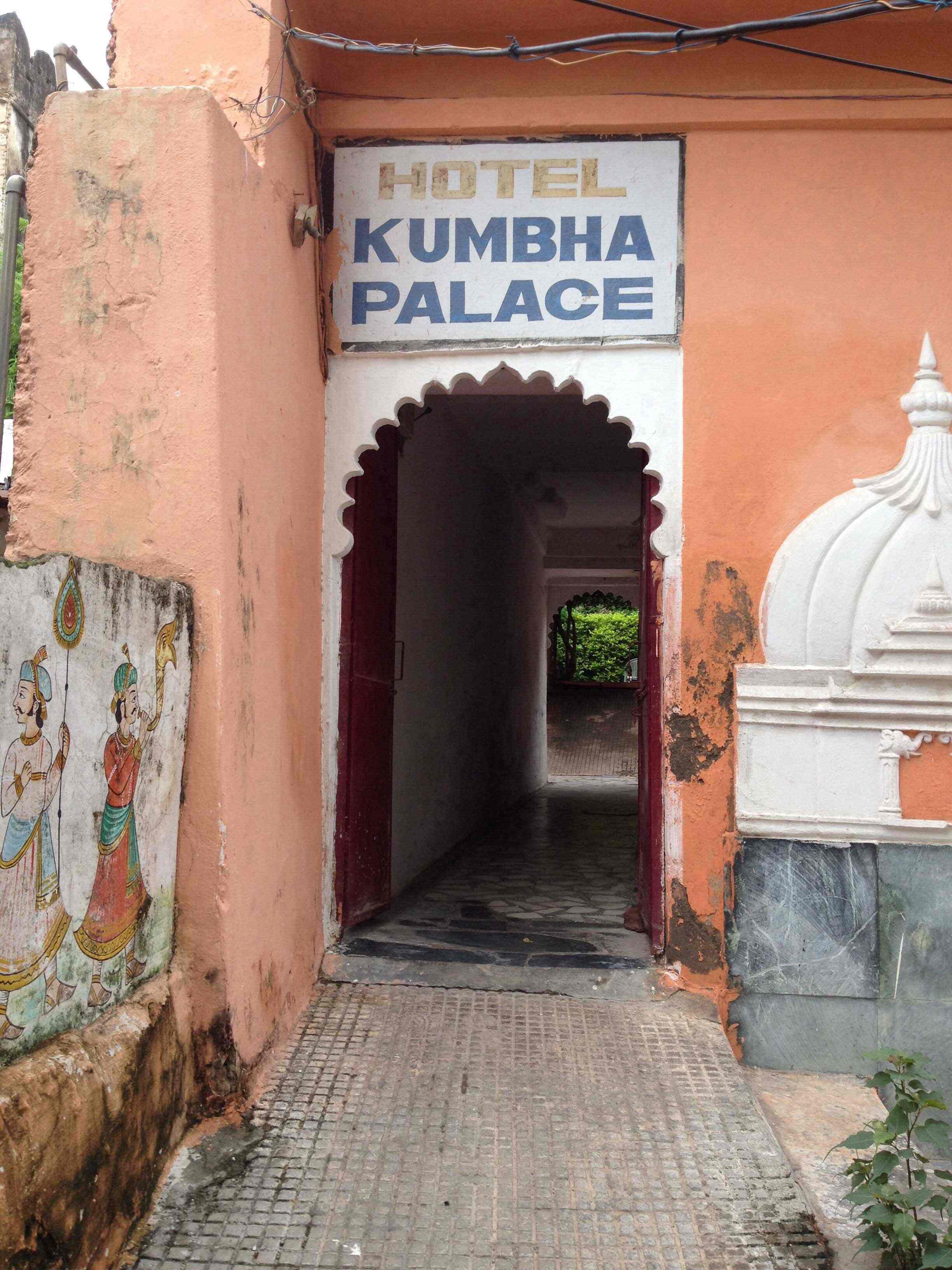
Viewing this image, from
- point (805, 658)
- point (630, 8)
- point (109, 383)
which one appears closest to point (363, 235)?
point (630, 8)

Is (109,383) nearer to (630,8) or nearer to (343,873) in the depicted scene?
(343,873)

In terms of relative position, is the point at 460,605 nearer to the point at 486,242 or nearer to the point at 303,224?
the point at 486,242

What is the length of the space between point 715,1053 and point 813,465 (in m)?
2.27

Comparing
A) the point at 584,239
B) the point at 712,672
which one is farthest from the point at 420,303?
the point at 712,672

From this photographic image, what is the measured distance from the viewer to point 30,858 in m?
2.41

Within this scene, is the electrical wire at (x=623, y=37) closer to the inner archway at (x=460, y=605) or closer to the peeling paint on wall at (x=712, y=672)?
the inner archway at (x=460, y=605)

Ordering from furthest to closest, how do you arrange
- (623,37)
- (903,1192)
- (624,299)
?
(624,299)
(623,37)
(903,1192)

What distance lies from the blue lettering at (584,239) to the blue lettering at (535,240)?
41 millimetres

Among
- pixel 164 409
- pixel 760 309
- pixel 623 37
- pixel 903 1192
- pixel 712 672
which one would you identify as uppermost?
pixel 623 37

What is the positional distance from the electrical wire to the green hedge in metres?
16.5

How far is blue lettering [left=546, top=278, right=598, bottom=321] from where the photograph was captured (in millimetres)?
4406

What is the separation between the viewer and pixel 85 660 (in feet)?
8.75

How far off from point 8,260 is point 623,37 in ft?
8.84

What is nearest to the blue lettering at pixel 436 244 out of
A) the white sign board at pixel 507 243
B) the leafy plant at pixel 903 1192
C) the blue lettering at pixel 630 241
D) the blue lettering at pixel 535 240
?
the white sign board at pixel 507 243
